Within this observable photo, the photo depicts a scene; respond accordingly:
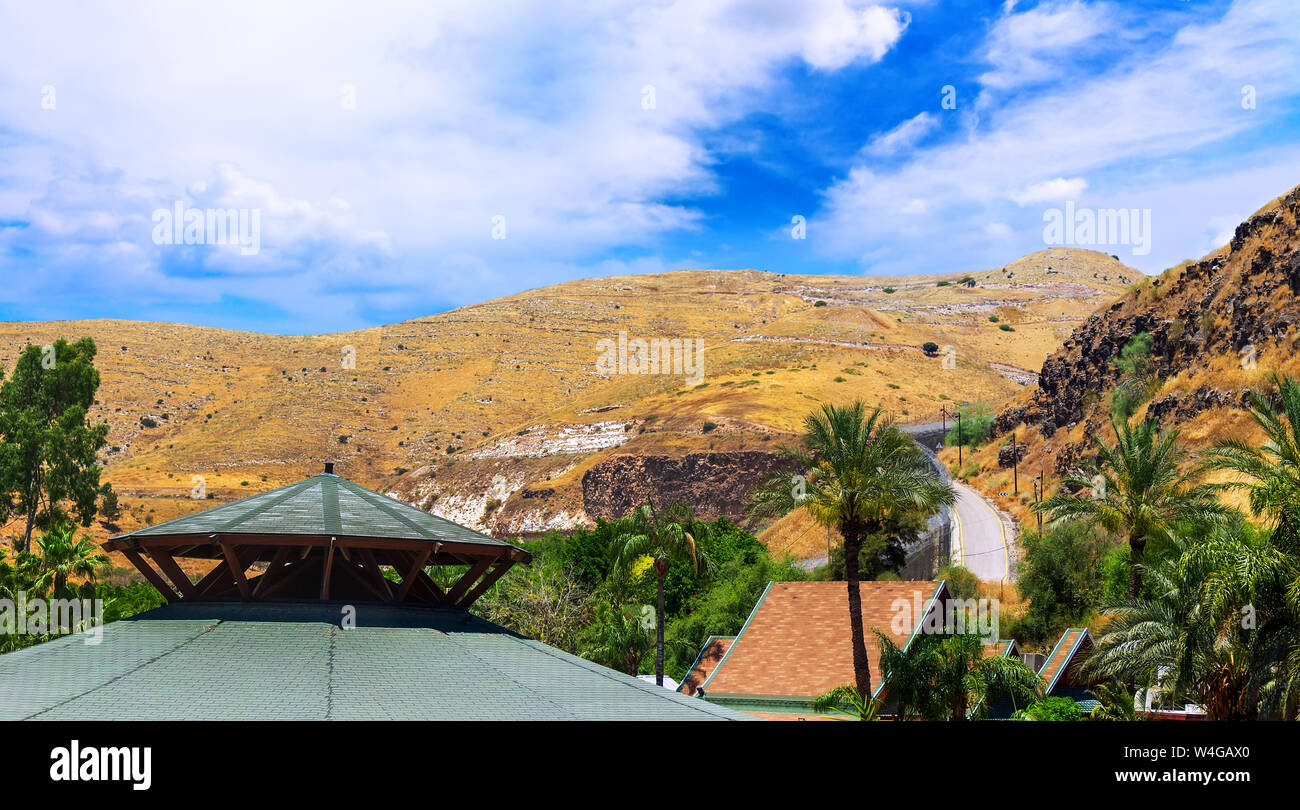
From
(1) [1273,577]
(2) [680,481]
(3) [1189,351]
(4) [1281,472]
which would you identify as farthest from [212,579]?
(2) [680,481]

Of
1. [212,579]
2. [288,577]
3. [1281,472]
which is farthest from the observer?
[1281,472]

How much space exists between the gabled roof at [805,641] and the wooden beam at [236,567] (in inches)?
1165

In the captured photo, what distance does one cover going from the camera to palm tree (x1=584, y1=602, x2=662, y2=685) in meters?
55.7

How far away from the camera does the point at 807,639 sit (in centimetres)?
4803

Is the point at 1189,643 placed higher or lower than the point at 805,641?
higher

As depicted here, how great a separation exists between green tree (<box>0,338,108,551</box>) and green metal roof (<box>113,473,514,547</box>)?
58587 mm

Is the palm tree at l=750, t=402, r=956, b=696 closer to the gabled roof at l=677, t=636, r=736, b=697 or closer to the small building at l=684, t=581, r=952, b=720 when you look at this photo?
the small building at l=684, t=581, r=952, b=720

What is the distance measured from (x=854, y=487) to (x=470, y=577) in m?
20.1

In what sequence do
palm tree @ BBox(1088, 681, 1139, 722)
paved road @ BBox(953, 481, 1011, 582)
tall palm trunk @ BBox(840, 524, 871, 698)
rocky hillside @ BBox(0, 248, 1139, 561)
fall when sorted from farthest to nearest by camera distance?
rocky hillside @ BBox(0, 248, 1139, 561) < paved road @ BBox(953, 481, 1011, 582) < tall palm trunk @ BBox(840, 524, 871, 698) < palm tree @ BBox(1088, 681, 1139, 722)

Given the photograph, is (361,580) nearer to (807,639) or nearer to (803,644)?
(803,644)

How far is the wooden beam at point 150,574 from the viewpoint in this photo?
65.6 feet

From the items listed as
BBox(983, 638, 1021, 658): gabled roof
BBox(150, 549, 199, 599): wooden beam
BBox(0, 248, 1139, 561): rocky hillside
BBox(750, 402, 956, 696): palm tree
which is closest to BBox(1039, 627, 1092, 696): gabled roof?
BBox(983, 638, 1021, 658): gabled roof
